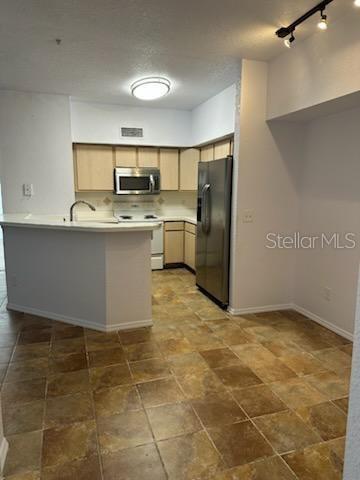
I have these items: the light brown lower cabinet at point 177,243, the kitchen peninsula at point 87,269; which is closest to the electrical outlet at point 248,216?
the kitchen peninsula at point 87,269

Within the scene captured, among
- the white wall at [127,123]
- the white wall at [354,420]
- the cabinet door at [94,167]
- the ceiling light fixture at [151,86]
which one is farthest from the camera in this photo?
the cabinet door at [94,167]

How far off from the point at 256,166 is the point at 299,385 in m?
2.14

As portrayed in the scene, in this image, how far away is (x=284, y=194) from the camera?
3.66 m

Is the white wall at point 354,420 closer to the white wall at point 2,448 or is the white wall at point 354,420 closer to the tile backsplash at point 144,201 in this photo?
the white wall at point 2,448

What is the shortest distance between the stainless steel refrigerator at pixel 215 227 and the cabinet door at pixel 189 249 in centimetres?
86

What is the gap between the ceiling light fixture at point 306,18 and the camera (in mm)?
2293

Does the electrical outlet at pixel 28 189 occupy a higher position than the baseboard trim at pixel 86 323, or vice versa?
the electrical outlet at pixel 28 189

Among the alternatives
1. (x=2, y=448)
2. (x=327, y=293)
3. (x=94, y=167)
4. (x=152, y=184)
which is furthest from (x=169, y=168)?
(x=2, y=448)

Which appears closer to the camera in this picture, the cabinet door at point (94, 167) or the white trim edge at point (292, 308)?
the white trim edge at point (292, 308)

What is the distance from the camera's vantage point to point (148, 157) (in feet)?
18.0

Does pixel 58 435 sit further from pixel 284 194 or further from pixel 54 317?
pixel 284 194

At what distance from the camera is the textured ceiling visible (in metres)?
2.37

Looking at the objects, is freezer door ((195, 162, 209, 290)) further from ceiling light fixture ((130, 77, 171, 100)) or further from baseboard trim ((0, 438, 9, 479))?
baseboard trim ((0, 438, 9, 479))

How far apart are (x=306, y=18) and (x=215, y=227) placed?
214 centimetres
